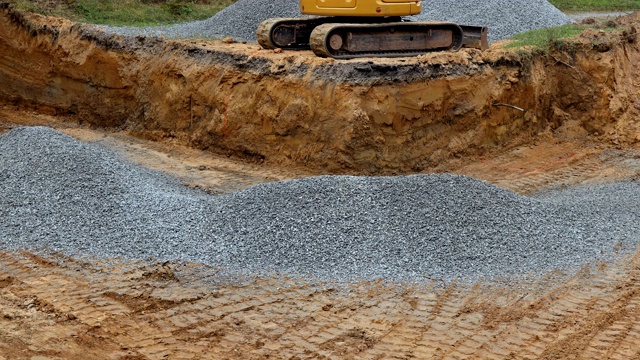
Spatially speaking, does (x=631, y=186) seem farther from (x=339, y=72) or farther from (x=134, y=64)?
(x=134, y=64)

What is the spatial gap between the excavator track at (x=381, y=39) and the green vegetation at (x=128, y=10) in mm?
6364

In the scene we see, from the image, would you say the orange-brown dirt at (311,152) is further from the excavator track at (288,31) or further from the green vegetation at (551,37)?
the excavator track at (288,31)

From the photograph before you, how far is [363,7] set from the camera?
545 inches

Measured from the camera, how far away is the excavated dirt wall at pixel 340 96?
13.2 meters

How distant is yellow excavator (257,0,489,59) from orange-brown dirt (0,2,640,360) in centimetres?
56

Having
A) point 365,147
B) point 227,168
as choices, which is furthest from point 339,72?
point 227,168

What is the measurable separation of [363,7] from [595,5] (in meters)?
12.0

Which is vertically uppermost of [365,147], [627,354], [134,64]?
[134,64]

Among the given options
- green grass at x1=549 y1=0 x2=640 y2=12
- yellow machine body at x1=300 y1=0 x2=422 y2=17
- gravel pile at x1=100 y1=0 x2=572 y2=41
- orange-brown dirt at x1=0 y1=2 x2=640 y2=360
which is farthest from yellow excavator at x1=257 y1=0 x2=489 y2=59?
green grass at x1=549 y1=0 x2=640 y2=12

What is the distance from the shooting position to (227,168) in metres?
13.7

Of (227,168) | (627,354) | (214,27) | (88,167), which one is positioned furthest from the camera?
(214,27)

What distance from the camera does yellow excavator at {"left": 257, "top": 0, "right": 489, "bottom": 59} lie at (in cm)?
1383

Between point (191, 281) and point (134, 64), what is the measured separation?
25.2 ft

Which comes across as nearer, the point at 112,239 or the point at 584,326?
the point at 584,326
